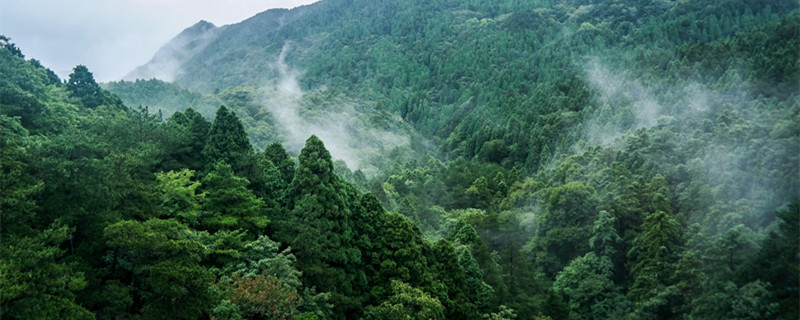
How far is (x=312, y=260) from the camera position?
3006 centimetres

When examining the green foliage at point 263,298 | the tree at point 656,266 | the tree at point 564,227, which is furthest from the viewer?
the tree at point 564,227

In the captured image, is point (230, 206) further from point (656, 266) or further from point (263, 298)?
point (656, 266)

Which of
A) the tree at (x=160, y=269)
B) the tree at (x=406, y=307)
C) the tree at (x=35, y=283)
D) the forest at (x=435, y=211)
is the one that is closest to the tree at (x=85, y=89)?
the forest at (x=435, y=211)

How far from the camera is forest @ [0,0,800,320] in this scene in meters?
22.2

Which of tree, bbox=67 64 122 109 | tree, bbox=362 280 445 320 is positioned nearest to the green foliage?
tree, bbox=362 280 445 320

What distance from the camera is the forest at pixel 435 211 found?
22.2 m

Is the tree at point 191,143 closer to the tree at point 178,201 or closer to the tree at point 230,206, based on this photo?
the tree at point 230,206

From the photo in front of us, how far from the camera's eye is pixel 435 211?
197 feet

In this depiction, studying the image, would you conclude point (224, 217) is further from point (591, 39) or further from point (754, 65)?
point (591, 39)

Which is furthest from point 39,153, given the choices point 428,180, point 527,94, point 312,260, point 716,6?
point 716,6

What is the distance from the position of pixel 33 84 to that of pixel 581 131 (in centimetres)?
5740

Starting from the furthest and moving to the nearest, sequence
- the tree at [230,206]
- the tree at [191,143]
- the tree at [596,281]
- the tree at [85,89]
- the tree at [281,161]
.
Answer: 1. the tree at [85,89]
2. the tree at [596,281]
3. the tree at [281,161]
4. the tree at [191,143]
5. the tree at [230,206]

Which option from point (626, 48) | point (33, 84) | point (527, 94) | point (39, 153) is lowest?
point (39, 153)

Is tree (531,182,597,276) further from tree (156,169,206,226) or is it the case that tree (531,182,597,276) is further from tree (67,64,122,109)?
A: tree (67,64,122,109)
